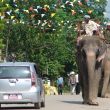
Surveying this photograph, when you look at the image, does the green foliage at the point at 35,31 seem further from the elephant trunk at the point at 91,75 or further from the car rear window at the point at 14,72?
the car rear window at the point at 14,72

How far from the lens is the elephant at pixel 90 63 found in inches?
931

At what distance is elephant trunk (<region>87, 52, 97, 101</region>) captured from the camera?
77.3 ft

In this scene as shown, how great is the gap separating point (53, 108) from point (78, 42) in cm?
283

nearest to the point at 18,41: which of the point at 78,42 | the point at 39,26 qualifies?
the point at 39,26

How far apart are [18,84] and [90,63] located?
8.98 feet

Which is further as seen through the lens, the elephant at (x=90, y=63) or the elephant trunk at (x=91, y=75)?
the elephant at (x=90, y=63)

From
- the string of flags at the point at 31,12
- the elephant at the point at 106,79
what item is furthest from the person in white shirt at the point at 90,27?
the string of flags at the point at 31,12

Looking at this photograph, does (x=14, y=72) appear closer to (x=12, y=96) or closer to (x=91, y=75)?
(x=12, y=96)

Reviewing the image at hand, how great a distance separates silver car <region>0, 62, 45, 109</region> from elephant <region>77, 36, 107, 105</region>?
2021mm

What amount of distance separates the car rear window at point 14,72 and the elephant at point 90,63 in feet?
7.48

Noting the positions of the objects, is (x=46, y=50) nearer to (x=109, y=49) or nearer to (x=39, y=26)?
(x=39, y=26)

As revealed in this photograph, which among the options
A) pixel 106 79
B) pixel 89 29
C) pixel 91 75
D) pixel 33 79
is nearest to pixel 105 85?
pixel 106 79

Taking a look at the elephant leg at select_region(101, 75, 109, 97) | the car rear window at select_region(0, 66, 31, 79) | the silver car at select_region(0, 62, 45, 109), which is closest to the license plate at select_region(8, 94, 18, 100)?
the silver car at select_region(0, 62, 45, 109)

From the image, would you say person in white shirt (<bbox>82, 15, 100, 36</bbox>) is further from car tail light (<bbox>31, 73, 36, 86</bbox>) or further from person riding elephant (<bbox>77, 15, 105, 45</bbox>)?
car tail light (<bbox>31, 73, 36, 86</bbox>)
